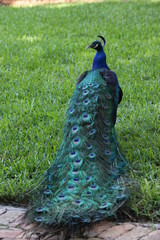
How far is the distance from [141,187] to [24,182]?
3.02 ft

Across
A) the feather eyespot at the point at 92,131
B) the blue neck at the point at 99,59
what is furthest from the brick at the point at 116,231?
the blue neck at the point at 99,59

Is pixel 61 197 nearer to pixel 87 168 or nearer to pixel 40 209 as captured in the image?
pixel 40 209

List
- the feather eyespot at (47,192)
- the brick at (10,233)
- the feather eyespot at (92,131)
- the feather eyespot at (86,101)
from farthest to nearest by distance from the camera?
the feather eyespot at (86,101) → the feather eyespot at (92,131) → the feather eyespot at (47,192) → the brick at (10,233)

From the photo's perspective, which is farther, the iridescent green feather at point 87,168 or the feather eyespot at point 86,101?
the feather eyespot at point 86,101

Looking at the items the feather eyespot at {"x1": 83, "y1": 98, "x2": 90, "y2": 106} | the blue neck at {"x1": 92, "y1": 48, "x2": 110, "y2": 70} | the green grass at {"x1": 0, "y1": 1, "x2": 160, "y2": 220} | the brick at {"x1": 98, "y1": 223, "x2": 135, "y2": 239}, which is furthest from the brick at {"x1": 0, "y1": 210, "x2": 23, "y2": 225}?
the blue neck at {"x1": 92, "y1": 48, "x2": 110, "y2": 70}

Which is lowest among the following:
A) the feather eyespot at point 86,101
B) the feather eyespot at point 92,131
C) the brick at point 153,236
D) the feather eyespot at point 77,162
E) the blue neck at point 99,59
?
the brick at point 153,236

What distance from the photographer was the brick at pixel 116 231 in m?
2.51

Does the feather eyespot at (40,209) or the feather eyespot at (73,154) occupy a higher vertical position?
the feather eyespot at (73,154)

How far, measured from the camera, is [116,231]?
254 centimetres

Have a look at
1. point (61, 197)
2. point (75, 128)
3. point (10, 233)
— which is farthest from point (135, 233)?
point (75, 128)

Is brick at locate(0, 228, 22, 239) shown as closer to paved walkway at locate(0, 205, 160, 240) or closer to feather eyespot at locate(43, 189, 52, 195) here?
paved walkway at locate(0, 205, 160, 240)

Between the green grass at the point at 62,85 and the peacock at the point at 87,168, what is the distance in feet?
0.90

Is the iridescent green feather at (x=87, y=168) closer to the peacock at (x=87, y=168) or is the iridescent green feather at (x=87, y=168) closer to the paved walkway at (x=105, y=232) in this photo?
the peacock at (x=87, y=168)

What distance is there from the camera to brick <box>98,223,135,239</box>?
8.22ft
